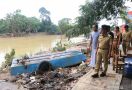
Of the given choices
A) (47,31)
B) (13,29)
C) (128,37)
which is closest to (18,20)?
(13,29)

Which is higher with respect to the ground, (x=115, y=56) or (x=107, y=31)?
(x=107, y=31)

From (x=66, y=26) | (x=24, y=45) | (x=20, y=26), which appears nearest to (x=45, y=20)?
(x=20, y=26)

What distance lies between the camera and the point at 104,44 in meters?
7.34

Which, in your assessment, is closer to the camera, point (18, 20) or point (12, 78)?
point (12, 78)

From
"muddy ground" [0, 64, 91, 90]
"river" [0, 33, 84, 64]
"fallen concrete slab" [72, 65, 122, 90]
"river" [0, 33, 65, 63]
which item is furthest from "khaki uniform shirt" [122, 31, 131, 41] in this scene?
Answer: "river" [0, 33, 65, 63]

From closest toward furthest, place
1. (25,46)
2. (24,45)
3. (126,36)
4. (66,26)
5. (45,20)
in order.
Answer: (126,36) → (66,26) → (25,46) → (24,45) → (45,20)

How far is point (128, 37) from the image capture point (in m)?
9.77

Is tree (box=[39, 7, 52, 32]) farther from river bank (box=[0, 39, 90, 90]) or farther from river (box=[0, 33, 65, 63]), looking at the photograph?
river bank (box=[0, 39, 90, 90])

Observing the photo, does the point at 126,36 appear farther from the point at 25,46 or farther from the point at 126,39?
the point at 25,46

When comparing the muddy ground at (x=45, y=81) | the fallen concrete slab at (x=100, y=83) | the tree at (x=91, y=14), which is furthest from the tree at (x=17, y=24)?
the fallen concrete slab at (x=100, y=83)

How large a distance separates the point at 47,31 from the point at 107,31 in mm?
66716

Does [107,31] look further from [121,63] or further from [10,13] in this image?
[10,13]

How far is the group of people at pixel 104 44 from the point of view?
7340 millimetres

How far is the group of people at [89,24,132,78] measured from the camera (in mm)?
7340
